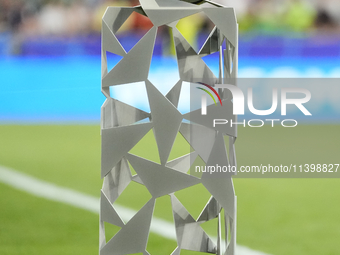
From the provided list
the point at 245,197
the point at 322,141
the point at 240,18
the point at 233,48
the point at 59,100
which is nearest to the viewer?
the point at 233,48

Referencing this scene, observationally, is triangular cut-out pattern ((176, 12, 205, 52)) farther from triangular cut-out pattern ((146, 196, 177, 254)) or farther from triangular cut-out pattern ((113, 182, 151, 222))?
triangular cut-out pattern ((146, 196, 177, 254))

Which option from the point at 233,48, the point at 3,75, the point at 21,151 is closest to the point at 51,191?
the point at 21,151

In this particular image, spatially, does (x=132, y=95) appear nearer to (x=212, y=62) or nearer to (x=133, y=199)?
(x=212, y=62)

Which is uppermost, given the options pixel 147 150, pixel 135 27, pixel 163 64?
pixel 135 27

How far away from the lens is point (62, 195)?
122 inches

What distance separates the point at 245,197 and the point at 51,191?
139cm

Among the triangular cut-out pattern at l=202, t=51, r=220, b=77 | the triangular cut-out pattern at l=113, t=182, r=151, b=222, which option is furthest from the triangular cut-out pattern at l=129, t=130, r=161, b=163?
the triangular cut-out pattern at l=202, t=51, r=220, b=77

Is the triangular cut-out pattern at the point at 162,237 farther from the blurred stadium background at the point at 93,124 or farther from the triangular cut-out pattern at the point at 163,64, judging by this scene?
A: the triangular cut-out pattern at the point at 163,64

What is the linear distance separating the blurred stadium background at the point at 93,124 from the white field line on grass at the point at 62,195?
83mm

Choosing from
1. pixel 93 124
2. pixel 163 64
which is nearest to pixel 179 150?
pixel 93 124

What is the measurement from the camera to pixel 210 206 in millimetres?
1789

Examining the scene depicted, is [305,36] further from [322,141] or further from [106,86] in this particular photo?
[106,86]

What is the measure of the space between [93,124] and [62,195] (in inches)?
96.2

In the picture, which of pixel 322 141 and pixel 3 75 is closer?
pixel 322 141
